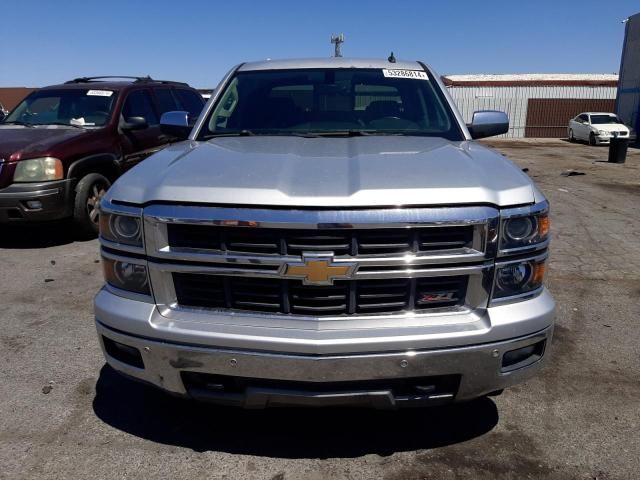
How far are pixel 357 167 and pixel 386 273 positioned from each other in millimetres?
571

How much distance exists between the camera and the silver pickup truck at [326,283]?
87.0 inches

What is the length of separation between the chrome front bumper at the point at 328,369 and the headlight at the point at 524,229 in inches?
15.5

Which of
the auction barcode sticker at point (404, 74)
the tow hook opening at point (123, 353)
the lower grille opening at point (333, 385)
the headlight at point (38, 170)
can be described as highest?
the auction barcode sticker at point (404, 74)

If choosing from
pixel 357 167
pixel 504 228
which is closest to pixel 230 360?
→ pixel 357 167

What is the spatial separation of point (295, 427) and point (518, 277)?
1388 mm

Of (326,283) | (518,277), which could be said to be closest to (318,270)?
(326,283)

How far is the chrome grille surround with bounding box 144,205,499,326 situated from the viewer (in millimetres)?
2182

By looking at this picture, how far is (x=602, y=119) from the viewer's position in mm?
25688

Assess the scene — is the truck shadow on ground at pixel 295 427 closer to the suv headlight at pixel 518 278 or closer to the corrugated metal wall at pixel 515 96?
the suv headlight at pixel 518 278

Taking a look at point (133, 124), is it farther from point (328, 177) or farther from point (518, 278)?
point (518, 278)

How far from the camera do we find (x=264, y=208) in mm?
2221

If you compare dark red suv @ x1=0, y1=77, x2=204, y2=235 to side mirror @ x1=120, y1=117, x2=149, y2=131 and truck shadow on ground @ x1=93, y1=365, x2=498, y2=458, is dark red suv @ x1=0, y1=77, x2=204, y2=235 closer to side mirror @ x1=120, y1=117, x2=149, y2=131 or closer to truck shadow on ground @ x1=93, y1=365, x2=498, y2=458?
side mirror @ x1=120, y1=117, x2=149, y2=131

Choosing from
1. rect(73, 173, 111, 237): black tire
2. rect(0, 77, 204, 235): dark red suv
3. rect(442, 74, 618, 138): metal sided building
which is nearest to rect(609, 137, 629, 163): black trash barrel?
rect(0, 77, 204, 235): dark red suv

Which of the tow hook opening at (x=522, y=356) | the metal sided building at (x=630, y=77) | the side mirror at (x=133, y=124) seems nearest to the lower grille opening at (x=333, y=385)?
the tow hook opening at (x=522, y=356)
